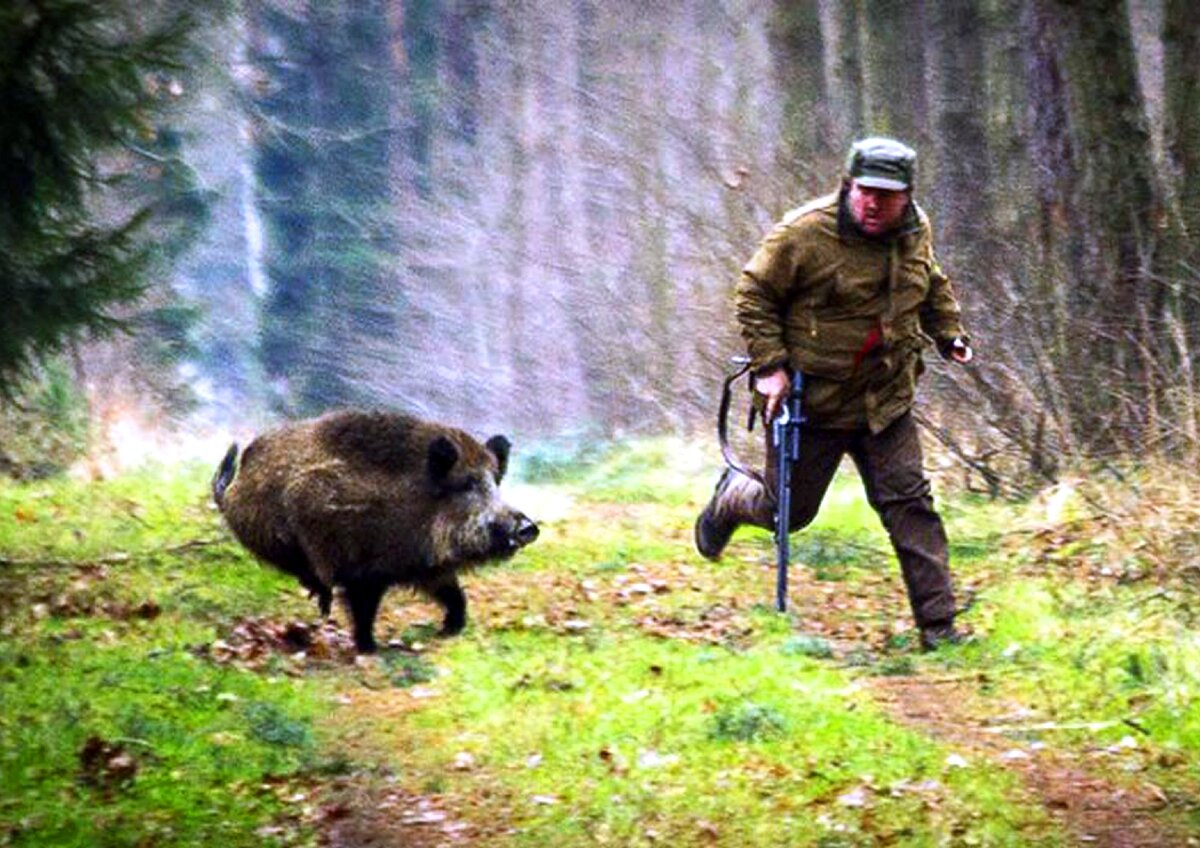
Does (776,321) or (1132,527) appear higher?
(776,321)

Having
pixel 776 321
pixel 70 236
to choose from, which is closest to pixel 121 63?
pixel 70 236

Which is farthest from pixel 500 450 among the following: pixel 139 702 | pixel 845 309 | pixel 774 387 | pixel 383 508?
pixel 139 702

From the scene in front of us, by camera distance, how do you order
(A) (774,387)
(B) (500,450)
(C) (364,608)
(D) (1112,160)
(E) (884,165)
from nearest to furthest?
(E) (884,165), (A) (774,387), (C) (364,608), (B) (500,450), (D) (1112,160)

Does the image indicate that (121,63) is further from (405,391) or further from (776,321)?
(405,391)

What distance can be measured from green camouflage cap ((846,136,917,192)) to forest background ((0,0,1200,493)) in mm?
1907

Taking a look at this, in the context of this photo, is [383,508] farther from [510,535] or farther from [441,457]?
[510,535]

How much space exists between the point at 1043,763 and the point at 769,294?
3.58 m

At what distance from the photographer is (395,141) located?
45.8 m

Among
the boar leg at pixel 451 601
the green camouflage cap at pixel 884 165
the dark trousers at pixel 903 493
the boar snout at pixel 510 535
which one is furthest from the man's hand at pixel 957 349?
the boar leg at pixel 451 601

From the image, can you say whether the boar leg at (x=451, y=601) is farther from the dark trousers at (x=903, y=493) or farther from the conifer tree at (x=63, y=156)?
the conifer tree at (x=63, y=156)

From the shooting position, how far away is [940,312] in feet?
38.9

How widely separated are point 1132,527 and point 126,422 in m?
14.7

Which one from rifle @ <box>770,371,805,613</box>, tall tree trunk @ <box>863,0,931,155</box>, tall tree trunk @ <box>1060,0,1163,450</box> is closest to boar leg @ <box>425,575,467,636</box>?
rifle @ <box>770,371,805,613</box>

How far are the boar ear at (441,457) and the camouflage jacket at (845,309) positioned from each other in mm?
1849
